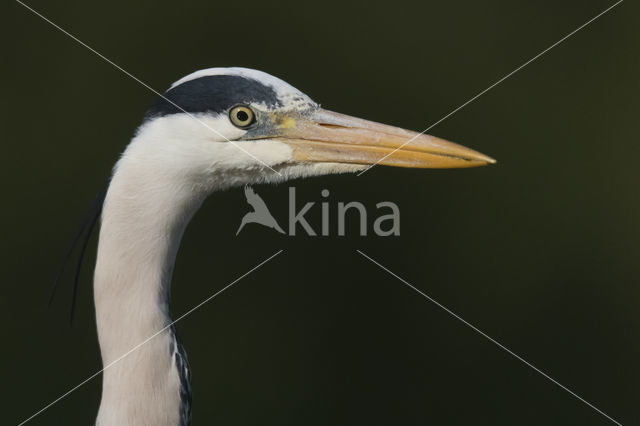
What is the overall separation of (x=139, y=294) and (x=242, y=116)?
0.39m

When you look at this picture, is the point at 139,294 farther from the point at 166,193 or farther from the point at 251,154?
the point at 251,154

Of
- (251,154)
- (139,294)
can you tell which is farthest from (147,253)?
(251,154)

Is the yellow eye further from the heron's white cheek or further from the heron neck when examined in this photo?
the heron neck

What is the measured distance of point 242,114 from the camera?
1420 mm

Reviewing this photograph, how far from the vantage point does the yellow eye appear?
141 cm

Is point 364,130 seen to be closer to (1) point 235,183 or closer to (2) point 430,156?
(2) point 430,156

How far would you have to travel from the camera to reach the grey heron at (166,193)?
1321 millimetres

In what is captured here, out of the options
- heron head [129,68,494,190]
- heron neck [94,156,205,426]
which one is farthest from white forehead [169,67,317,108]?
heron neck [94,156,205,426]

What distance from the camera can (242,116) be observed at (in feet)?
4.66

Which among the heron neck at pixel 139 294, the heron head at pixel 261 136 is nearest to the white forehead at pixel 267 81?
the heron head at pixel 261 136

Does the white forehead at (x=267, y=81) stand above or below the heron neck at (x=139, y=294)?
above

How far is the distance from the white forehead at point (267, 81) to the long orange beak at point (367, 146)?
0.04 m

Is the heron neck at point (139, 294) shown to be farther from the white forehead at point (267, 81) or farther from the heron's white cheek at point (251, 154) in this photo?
the white forehead at point (267, 81)

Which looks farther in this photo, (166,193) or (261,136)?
(261,136)
